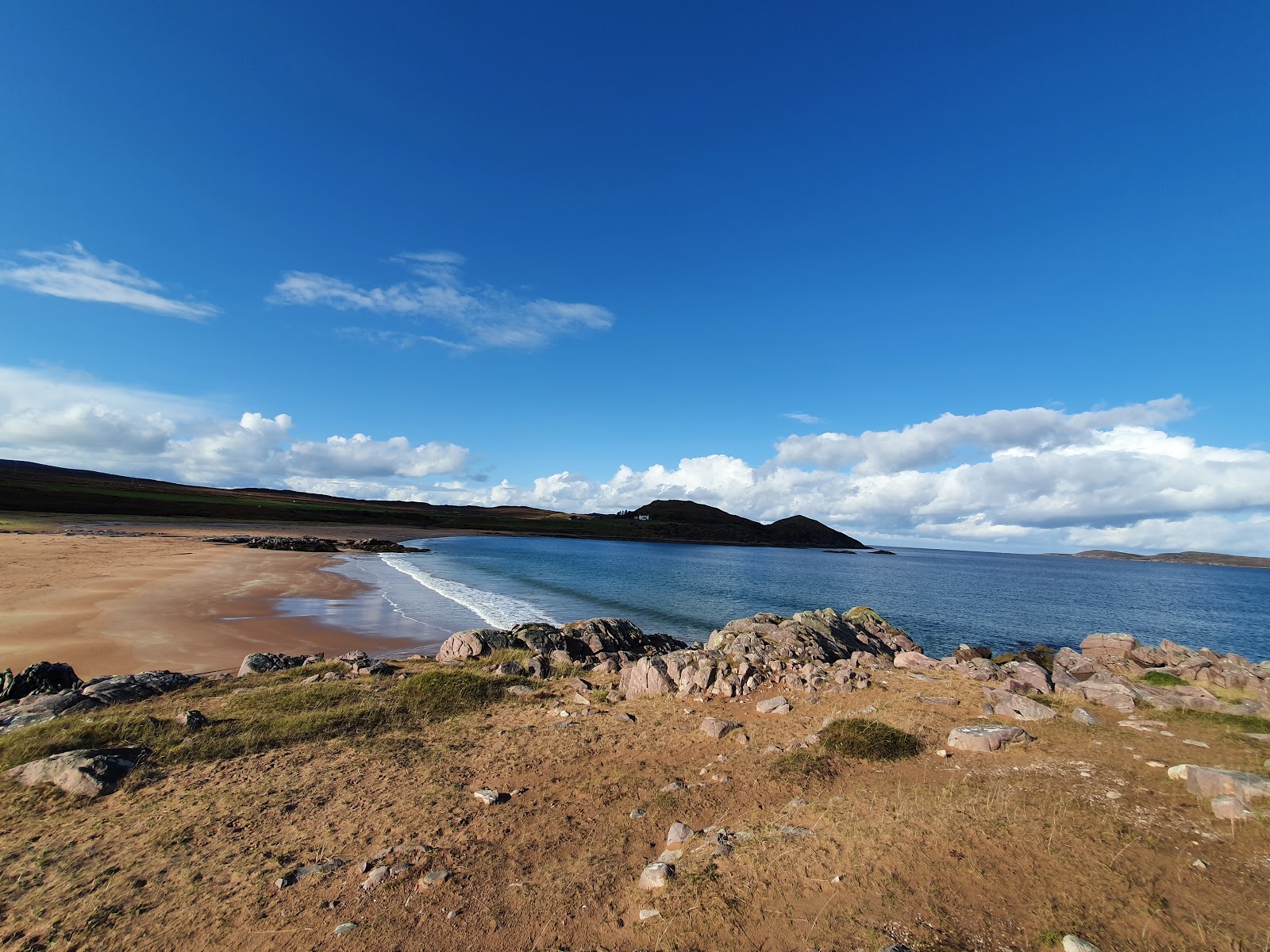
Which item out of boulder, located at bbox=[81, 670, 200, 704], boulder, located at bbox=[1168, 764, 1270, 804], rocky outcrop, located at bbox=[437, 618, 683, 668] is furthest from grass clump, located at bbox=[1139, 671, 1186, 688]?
boulder, located at bbox=[81, 670, 200, 704]

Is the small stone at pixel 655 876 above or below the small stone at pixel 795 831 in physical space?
below

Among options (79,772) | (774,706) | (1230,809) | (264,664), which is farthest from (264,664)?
(1230,809)

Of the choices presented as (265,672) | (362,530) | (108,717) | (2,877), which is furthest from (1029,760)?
(362,530)

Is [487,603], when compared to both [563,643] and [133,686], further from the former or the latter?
[133,686]

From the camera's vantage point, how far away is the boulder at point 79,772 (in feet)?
32.4

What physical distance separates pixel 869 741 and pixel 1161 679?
1667 cm

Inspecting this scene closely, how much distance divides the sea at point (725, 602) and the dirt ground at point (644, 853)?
17107mm

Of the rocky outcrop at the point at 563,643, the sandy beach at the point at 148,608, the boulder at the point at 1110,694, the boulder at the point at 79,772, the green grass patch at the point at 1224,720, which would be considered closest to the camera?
the boulder at the point at 79,772

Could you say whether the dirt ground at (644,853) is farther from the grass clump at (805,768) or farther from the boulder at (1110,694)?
the boulder at (1110,694)

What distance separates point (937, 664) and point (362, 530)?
14277 cm

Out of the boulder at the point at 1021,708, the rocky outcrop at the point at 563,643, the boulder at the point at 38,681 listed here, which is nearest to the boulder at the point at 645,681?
the rocky outcrop at the point at 563,643

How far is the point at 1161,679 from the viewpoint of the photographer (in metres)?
20.1

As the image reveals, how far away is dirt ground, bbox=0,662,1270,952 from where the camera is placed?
653 cm

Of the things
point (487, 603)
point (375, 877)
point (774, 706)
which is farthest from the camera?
point (487, 603)
